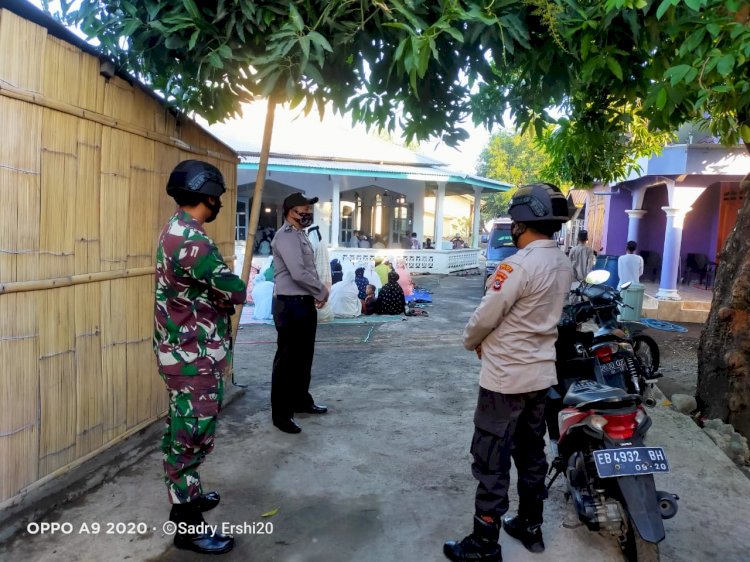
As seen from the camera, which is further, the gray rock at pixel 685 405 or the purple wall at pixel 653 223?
the purple wall at pixel 653 223

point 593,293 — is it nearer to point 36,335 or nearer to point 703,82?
point 703,82

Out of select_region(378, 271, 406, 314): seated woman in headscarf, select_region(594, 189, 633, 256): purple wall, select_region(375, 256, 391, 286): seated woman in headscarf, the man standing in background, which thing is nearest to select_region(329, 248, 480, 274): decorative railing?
select_region(594, 189, 633, 256): purple wall

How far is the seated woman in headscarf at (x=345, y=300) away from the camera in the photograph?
946 centimetres

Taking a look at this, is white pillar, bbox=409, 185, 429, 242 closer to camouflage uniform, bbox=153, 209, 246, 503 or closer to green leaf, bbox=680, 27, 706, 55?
green leaf, bbox=680, 27, 706, 55

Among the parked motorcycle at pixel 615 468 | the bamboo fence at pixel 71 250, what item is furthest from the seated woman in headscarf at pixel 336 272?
the parked motorcycle at pixel 615 468

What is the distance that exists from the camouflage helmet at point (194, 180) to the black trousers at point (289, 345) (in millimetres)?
1738

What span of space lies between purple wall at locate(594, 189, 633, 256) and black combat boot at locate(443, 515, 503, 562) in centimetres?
1520

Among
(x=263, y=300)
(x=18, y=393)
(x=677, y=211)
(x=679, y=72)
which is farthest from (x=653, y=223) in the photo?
(x=18, y=393)

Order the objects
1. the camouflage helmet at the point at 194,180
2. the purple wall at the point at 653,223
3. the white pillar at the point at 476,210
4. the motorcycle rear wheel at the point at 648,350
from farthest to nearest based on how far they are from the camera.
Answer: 1. the white pillar at the point at 476,210
2. the purple wall at the point at 653,223
3. the motorcycle rear wheel at the point at 648,350
4. the camouflage helmet at the point at 194,180

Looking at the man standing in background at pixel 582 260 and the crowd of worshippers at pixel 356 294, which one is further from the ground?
the man standing in background at pixel 582 260

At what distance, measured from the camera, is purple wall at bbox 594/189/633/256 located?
1636cm

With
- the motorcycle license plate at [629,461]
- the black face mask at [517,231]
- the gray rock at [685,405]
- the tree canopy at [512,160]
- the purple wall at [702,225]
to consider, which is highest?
the tree canopy at [512,160]

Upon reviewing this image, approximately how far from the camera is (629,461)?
2.53 metres

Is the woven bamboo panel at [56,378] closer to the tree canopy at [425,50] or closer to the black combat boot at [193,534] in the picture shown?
the black combat boot at [193,534]
